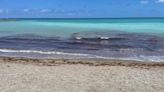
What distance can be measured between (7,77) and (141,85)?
3.98m

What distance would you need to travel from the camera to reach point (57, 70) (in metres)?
11.0

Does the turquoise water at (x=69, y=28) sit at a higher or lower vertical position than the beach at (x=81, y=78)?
lower

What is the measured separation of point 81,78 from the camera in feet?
31.5

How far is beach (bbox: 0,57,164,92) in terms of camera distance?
27.4 ft

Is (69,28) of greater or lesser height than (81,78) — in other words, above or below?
below

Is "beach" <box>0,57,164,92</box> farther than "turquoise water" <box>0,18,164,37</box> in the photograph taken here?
No

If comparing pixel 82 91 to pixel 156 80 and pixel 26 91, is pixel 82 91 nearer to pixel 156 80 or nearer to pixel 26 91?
pixel 26 91

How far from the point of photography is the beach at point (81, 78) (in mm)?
A: 8359

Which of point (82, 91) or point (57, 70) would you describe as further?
point (57, 70)

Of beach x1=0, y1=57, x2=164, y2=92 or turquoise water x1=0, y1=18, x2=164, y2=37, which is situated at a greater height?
→ beach x1=0, y1=57, x2=164, y2=92


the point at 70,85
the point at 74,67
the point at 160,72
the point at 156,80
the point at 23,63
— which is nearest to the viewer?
the point at 70,85

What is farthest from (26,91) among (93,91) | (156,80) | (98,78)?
(156,80)

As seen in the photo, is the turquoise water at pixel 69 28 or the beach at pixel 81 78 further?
the turquoise water at pixel 69 28

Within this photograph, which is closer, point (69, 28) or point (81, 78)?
point (81, 78)
